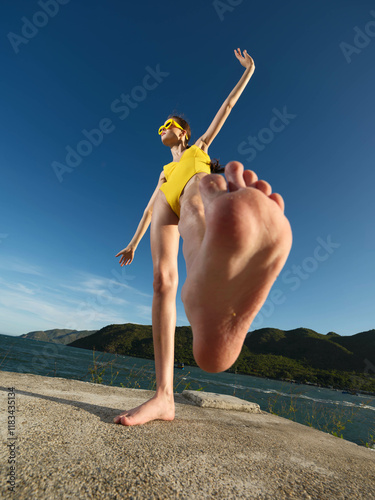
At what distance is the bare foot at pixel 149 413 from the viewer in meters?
1.20

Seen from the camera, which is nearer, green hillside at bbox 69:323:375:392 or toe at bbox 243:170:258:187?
toe at bbox 243:170:258:187

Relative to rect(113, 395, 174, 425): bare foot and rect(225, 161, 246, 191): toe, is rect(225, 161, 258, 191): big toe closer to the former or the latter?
rect(225, 161, 246, 191): toe

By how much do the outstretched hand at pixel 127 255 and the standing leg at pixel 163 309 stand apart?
676mm

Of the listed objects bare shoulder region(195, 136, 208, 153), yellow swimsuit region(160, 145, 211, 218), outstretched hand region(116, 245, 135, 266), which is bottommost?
outstretched hand region(116, 245, 135, 266)

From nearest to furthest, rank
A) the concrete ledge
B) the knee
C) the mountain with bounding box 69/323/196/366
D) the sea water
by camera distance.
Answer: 1. the knee
2. the concrete ledge
3. the sea water
4. the mountain with bounding box 69/323/196/366

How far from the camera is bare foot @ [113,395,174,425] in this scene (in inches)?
47.4

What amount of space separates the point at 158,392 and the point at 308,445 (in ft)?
2.86

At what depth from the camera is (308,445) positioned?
1439mm

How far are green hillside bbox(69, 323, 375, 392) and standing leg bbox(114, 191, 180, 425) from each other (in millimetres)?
35682

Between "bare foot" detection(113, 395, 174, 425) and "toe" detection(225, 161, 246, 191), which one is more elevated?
"toe" detection(225, 161, 246, 191)

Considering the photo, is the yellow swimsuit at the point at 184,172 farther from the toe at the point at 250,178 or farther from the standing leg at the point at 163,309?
the toe at the point at 250,178

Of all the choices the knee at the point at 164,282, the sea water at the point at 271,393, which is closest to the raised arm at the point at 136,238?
the knee at the point at 164,282

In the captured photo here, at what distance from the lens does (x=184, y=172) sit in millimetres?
1407

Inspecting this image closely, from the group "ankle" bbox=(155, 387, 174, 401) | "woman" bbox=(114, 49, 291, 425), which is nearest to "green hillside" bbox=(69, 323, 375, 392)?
"ankle" bbox=(155, 387, 174, 401)
